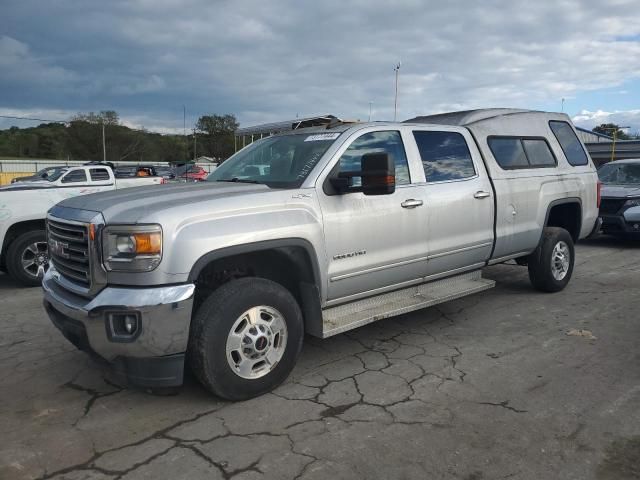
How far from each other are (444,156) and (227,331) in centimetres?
279

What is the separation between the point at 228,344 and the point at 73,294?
1.10 meters

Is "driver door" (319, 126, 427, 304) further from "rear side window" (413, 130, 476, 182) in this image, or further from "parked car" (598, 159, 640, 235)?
"parked car" (598, 159, 640, 235)

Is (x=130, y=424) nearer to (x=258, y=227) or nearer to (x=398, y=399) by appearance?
(x=258, y=227)

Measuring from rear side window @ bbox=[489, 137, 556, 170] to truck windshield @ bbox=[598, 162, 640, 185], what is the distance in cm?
590

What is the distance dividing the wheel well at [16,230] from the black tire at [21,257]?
0.07 metres

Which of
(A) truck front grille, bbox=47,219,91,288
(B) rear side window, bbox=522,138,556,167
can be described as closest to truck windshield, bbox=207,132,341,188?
(A) truck front grille, bbox=47,219,91,288

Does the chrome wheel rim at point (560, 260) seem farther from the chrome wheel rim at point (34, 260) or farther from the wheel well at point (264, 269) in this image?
the chrome wheel rim at point (34, 260)

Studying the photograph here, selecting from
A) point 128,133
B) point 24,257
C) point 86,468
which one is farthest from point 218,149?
point 86,468

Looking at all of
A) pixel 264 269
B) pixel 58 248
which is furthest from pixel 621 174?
pixel 58 248

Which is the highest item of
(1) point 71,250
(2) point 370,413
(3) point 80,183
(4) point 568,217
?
(3) point 80,183

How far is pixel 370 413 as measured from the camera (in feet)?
11.4

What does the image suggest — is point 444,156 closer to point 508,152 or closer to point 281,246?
point 508,152

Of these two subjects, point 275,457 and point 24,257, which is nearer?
point 275,457

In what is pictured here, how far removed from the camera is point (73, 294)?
3.56 meters
